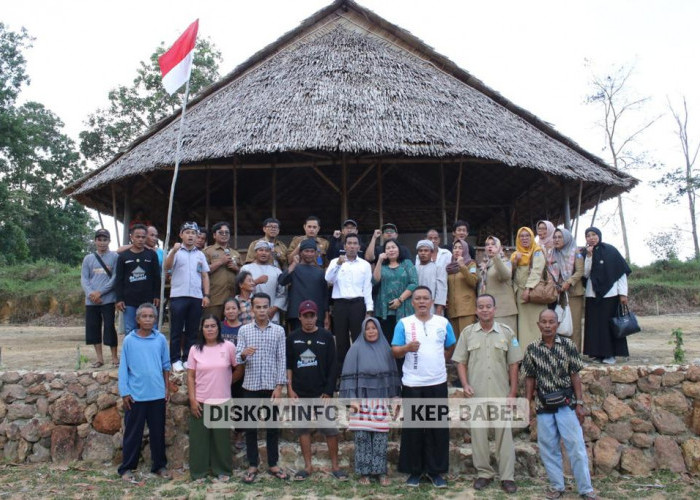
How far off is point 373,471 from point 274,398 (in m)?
0.94

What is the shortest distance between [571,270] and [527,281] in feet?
2.30

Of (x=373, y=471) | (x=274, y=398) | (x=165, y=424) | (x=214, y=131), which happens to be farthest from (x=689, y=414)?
(x=214, y=131)

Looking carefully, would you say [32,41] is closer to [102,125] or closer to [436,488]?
[102,125]

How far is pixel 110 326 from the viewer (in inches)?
225

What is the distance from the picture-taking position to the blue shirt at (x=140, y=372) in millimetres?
4473

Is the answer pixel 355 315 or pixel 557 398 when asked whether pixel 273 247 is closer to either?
pixel 355 315

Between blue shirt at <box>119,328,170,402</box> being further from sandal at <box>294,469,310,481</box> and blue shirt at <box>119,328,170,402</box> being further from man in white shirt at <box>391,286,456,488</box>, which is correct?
man in white shirt at <box>391,286,456,488</box>

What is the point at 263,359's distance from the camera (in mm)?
4391

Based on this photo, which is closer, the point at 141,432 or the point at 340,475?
the point at 340,475

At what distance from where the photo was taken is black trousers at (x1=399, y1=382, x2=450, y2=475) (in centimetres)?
419

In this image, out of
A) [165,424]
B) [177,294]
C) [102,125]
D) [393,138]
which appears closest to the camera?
[165,424]

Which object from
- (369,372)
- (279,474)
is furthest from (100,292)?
(369,372)

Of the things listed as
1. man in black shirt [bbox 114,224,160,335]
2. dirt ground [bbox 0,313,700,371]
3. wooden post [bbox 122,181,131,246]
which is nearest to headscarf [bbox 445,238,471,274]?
dirt ground [bbox 0,313,700,371]

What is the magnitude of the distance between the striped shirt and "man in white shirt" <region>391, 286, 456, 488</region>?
0.92 metres
